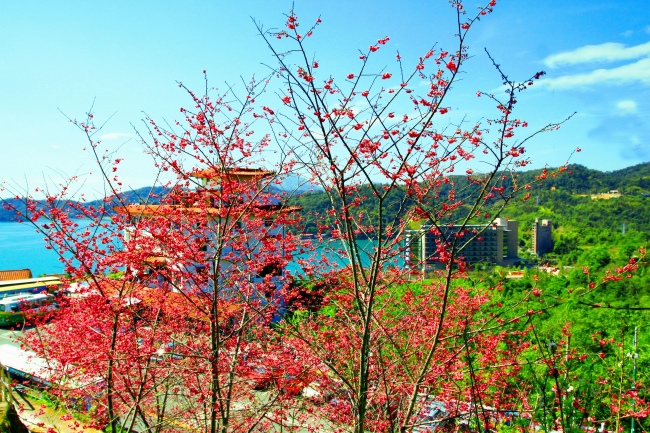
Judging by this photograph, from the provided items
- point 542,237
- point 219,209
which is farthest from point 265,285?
point 542,237

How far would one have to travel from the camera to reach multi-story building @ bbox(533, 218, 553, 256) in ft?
211

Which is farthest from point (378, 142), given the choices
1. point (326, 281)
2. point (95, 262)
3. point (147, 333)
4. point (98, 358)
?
point (147, 333)

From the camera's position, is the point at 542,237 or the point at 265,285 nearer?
the point at 265,285

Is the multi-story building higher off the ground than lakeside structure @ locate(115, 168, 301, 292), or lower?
lower

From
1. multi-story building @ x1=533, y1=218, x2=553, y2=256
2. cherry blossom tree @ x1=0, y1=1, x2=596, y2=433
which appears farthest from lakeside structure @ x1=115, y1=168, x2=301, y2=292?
multi-story building @ x1=533, y1=218, x2=553, y2=256

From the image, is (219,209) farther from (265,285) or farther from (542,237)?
(542,237)

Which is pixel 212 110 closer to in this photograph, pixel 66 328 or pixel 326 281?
pixel 326 281

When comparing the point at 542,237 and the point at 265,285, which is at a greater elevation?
the point at 265,285

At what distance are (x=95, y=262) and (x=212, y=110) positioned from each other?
198 cm

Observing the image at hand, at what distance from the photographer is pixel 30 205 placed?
16.3ft

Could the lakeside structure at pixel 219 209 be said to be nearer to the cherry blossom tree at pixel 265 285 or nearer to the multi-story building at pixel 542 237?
the cherry blossom tree at pixel 265 285

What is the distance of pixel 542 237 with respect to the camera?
212ft

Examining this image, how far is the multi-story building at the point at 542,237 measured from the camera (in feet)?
211

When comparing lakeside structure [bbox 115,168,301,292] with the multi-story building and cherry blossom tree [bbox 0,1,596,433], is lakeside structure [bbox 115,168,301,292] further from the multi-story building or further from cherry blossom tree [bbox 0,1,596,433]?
the multi-story building
